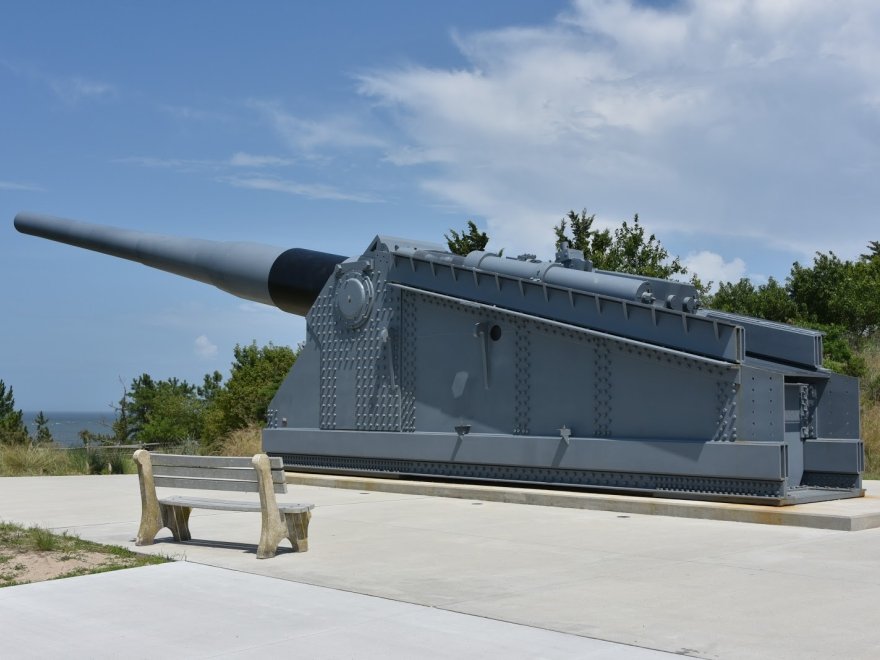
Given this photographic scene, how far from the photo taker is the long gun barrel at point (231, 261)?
1352 centimetres

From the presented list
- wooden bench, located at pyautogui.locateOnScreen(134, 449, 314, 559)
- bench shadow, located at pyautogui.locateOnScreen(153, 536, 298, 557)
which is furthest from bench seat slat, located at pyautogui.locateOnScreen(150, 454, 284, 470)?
bench shadow, located at pyautogui.locateOnScreen(153, 536, 298, 557)

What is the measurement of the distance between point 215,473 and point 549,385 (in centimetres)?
411

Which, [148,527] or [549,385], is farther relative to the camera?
[549,385]

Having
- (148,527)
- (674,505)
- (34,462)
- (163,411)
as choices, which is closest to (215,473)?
(148,527)

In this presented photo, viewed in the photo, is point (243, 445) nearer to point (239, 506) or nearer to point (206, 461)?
point (206, 461)

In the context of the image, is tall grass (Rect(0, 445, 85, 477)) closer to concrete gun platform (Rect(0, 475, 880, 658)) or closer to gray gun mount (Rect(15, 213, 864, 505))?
gray gun mount (Rect(15, 213, 864, 505))

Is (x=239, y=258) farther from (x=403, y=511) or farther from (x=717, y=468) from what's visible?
(x=717, y=468)

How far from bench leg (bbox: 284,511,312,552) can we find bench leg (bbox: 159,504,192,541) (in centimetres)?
102

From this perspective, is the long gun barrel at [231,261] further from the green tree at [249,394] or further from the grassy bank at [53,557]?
the green tree at [249,394]

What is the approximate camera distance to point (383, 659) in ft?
13.7

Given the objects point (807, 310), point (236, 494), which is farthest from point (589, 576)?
point (807, 310)

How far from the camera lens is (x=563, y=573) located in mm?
6113

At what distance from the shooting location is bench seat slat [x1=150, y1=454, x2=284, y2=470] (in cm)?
704

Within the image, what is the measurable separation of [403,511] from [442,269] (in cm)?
308
